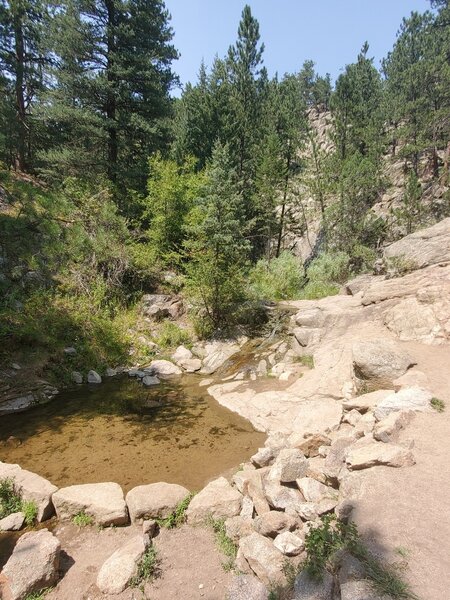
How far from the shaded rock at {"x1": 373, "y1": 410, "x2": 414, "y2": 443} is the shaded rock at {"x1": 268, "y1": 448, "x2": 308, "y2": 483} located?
3.41 ft

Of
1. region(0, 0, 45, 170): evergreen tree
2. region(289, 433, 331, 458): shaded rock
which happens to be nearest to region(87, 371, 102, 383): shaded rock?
region(289, 433, 331, 458): shaded rock

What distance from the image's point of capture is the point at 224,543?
374cm

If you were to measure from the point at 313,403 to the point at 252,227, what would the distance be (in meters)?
18.0

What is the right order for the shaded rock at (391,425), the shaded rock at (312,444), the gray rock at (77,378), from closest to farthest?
the shaded rock at (391,425) < the shaded rock at (312,444) < the gray rock at (77,378)

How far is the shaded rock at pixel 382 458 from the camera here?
3.77 metres

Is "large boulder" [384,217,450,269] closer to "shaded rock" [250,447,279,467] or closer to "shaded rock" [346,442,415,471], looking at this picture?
"shaded rock" [346,442,415,471]

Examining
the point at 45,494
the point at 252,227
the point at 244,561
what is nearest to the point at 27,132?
the point at 252,227

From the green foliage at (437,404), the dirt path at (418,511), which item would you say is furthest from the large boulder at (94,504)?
the green foliage at (437,404)

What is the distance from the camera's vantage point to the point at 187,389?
9.09 m

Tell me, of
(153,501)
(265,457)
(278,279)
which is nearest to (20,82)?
(278,279)

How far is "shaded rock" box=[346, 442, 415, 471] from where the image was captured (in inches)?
149

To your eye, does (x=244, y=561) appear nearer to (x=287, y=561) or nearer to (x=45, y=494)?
(x=287, y=561)

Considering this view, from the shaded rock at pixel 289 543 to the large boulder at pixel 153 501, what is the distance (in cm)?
149

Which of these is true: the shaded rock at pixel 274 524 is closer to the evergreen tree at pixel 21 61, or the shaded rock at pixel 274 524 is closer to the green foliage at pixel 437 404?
the green foliage at pixel 437 404
